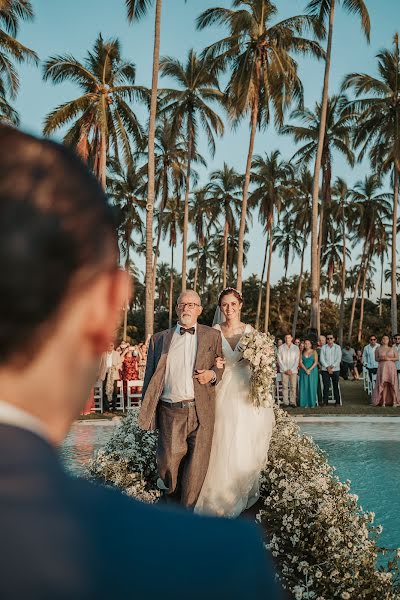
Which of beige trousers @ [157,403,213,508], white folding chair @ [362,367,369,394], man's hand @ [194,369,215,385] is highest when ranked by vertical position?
white folding chair @ [362,367,369,394]

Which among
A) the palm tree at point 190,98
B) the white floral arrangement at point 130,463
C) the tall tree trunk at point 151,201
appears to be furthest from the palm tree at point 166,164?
the white floral arrangement at point 130,463

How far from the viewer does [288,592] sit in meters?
4.33

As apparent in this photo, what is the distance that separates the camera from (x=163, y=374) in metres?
6.56

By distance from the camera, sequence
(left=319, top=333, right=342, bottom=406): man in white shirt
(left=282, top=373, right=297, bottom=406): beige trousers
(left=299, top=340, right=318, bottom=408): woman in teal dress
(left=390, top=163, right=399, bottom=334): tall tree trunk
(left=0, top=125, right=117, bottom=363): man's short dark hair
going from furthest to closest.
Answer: (left=390, top=163, right=399, bottom=334): tall tree trunk, (left=319, top=333, right=342, bottom=406): man in white shirt, (left=282, top=373, right=297, bottom=406): beige trousers, (left=299, top=340, right=318, bottom=408): woman in teal dress, (left=0, top=125, right=117, bottom=363): man's short dark hair

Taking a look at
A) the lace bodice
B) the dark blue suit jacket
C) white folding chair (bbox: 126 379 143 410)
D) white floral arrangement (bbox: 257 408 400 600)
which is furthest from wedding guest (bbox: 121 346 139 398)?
the dark blue suit jacket

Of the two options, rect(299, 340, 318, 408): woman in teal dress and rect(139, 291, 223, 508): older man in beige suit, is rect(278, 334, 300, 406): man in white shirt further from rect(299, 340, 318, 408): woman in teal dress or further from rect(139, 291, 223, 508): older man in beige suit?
rect(139, 291, 223, 508): older man in beige suit

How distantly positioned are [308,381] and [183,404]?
13502 mm

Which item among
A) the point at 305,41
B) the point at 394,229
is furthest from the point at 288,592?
the point at 394,229

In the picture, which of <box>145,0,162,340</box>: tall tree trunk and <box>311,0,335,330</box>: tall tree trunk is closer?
<box>145,0,162,340</box>: tall tree trunk

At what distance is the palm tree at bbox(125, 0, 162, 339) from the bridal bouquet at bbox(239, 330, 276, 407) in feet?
40.4

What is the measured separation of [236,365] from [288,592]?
124 inches

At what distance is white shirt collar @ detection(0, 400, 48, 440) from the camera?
2.46 feet

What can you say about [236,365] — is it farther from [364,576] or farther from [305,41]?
[305,41]

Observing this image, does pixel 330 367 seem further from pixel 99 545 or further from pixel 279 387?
pixel 99 545
